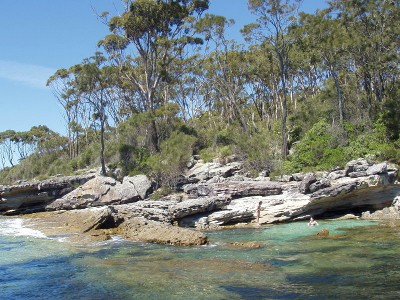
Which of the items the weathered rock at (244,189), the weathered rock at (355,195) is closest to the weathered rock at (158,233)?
the weathered rock at (244,189)

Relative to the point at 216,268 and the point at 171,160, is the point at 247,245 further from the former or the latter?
the point at 171,160

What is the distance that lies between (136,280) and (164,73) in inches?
1189

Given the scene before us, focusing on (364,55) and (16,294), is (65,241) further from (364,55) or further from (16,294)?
(364,55)

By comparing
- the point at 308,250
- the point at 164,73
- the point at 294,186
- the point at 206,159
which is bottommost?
the point at 308,250

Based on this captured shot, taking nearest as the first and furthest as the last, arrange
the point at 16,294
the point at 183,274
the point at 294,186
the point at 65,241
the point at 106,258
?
the point at 16,294 < the point at 183,274 < the point at 106,258 < the point at 65,241 < the point at 294,186

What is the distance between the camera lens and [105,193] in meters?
28.3

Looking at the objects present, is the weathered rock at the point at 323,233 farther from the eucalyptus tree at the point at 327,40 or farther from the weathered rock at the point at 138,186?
the eucalyptus tree at the point at 327,40

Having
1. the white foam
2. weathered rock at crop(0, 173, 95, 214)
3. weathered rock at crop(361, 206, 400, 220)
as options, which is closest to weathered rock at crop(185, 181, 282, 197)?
weathered rock at crop(361, 206, 400, 220)

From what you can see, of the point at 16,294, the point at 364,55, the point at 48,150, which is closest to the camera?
the point at 16,294

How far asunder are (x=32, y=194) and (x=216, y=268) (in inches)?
926

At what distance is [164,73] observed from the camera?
3903cm

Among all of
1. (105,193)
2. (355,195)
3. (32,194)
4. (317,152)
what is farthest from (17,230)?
(317,152)

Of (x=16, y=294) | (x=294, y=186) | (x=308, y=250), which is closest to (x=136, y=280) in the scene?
(x=16, y=294)

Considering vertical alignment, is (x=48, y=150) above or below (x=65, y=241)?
above
